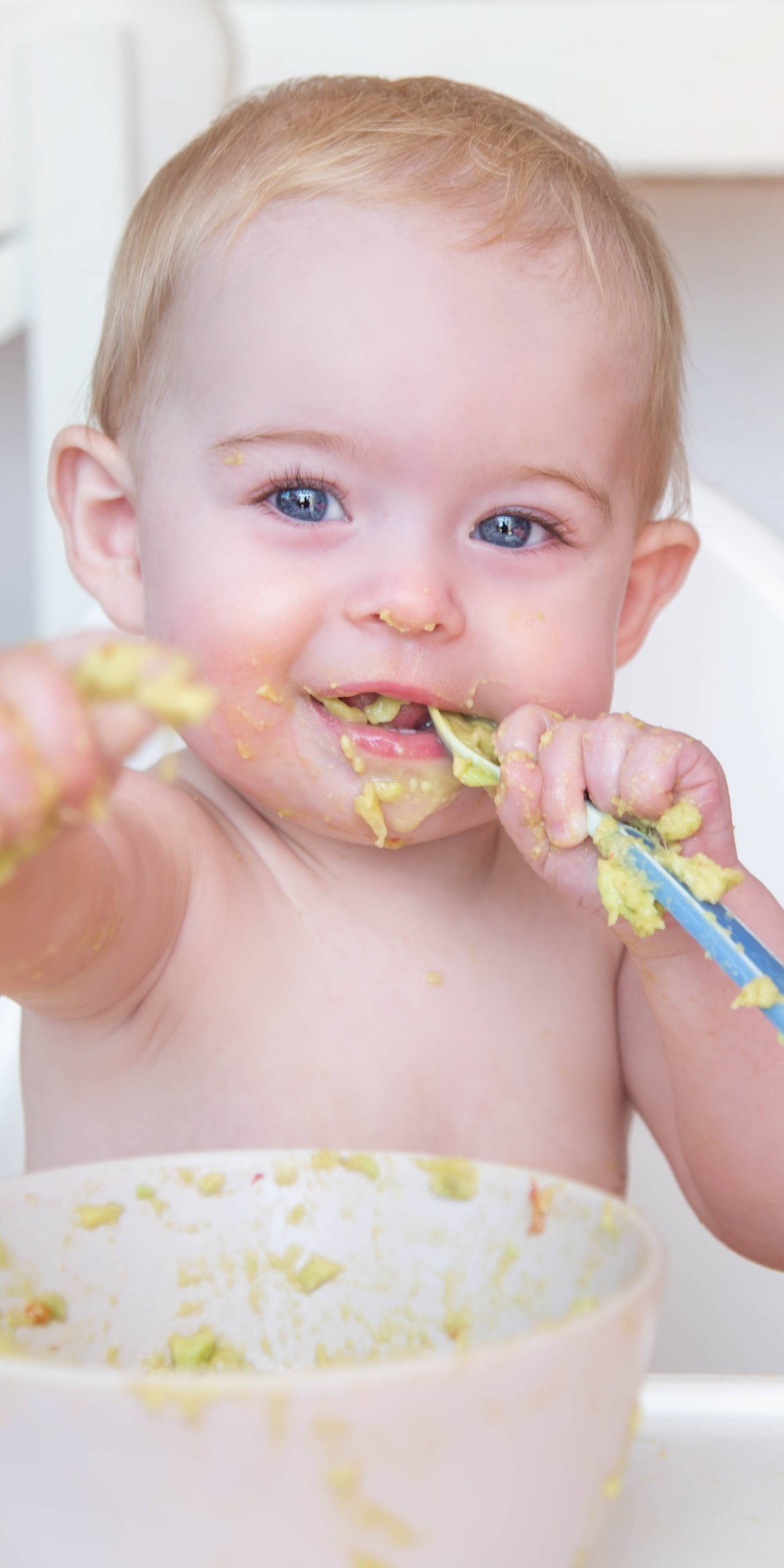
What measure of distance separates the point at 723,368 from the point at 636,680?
0.60 metres

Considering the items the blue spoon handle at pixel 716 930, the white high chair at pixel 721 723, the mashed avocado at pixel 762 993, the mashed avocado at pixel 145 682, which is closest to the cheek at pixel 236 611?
the blue spoon handle at pixel 716 930

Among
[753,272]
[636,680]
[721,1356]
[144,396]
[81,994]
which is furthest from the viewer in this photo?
[753,272]

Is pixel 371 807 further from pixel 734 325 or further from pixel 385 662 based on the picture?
pixel 734 325

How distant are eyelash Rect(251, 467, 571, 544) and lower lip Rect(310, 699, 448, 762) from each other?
106 millimetres

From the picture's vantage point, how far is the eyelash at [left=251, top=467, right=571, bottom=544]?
76 centimetres

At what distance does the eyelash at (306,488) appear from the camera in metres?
0.76

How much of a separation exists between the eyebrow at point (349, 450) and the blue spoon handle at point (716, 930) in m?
0.22

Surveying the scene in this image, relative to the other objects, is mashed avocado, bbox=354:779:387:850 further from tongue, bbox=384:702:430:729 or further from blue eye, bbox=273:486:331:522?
blue eye, bbox=273:486:331:522

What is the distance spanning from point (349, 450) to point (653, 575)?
326 millimetres

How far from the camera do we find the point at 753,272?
163 centimetres

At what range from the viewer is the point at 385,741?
2.48ft

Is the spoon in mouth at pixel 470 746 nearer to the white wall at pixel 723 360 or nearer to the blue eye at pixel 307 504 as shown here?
the blue eye at pixel 307 504

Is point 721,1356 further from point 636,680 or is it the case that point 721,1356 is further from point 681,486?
point 681,486

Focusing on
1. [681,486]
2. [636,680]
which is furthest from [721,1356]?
[681,486]
